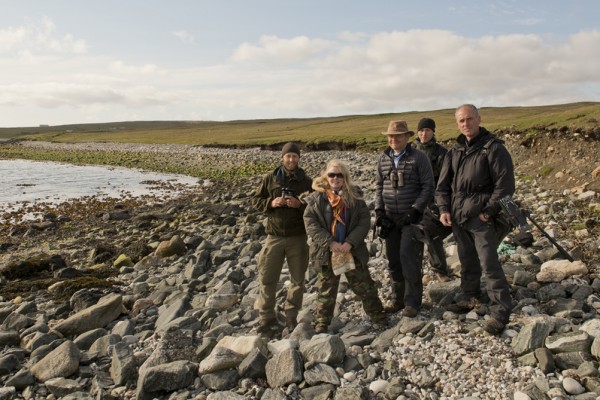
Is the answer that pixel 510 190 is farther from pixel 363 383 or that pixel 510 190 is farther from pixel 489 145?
pixel 363 383

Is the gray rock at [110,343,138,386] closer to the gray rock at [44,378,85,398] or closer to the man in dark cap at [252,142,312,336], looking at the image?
the gray rock at [44,378,85,398]

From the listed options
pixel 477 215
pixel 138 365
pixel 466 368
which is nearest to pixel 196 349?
pixel 138 365

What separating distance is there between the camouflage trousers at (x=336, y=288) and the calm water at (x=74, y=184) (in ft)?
89.8

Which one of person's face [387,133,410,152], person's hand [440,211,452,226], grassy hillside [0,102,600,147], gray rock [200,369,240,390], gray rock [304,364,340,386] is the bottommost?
gray rock [200,369,240,390]

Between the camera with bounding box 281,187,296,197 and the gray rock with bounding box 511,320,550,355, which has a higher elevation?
the camera with bounding box 281,187,296,197

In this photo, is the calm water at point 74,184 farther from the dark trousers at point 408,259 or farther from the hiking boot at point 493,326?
the hiking boot at point 493,326

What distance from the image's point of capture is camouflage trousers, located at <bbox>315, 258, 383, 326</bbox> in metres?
7.21

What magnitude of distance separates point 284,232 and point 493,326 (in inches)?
132

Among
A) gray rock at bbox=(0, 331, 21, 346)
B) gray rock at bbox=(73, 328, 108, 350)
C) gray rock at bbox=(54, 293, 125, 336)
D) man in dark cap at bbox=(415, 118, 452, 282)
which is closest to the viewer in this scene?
man in dark cap at bbox=(415, 118, 452, 282)

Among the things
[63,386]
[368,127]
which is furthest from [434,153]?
[368,127]

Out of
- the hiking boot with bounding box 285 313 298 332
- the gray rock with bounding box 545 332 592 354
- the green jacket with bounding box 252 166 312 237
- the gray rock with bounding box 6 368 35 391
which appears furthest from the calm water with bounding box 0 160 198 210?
the gray rock with bounding box 545 332 592 354

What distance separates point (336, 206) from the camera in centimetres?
707

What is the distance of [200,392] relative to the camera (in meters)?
6.38

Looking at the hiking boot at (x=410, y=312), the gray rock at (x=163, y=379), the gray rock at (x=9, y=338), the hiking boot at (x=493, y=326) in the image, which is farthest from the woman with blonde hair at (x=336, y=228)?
the gray rock at (x=9, y=338)
